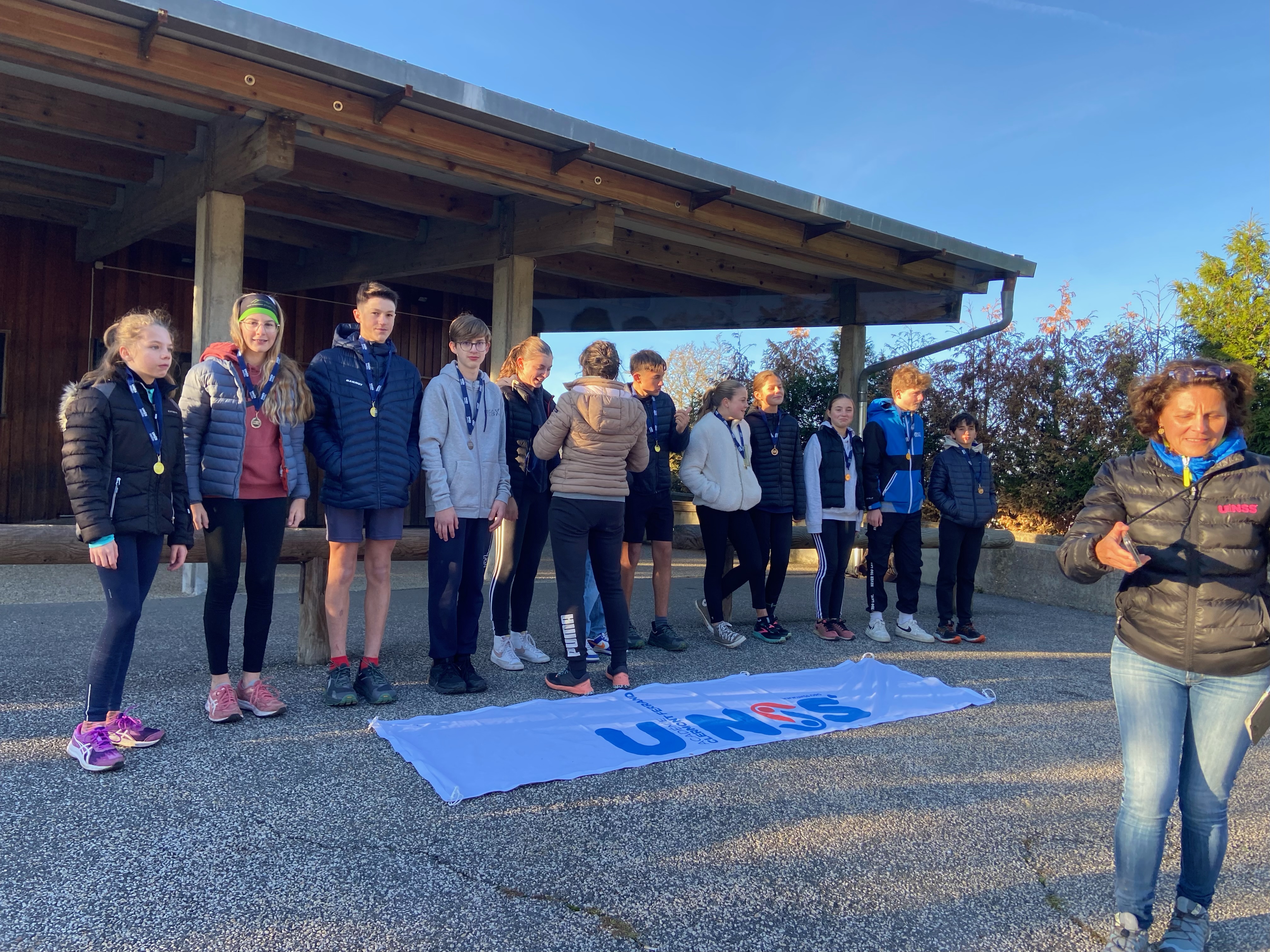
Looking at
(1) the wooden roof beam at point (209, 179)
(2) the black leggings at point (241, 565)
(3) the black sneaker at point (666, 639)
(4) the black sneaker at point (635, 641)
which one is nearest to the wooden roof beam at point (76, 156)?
(1) the wooden roof beam at point (209, 179)

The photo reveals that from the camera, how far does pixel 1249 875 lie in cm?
297

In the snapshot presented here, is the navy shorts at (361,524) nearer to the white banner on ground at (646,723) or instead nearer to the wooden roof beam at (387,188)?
the white banner on ground at (646,723)

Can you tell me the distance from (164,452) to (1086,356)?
32.7 feet

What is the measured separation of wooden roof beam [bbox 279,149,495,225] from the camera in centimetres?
735

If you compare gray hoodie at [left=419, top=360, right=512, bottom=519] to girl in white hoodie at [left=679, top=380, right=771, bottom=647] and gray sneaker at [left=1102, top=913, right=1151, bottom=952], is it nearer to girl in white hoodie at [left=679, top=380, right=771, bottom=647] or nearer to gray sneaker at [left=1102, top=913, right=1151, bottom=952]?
girl in white hoodie at [left=679, top=380, right=771, bottom=647]

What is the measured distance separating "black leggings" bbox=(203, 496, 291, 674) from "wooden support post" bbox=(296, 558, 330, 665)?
2.89 ft

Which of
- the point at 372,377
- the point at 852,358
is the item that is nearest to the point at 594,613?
the point at 372,377

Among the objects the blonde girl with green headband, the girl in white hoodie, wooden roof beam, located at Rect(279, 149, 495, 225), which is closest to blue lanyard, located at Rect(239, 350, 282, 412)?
the blonde girl with green headband

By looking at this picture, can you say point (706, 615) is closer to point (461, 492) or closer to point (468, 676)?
point (468, 676)

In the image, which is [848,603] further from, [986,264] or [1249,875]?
[1249,875]

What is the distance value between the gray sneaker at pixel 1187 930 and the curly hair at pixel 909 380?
14.3 feet

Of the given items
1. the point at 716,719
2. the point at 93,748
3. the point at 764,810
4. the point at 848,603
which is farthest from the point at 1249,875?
the point at 848,603

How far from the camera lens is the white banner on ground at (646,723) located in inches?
141

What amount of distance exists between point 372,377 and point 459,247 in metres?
4.81
